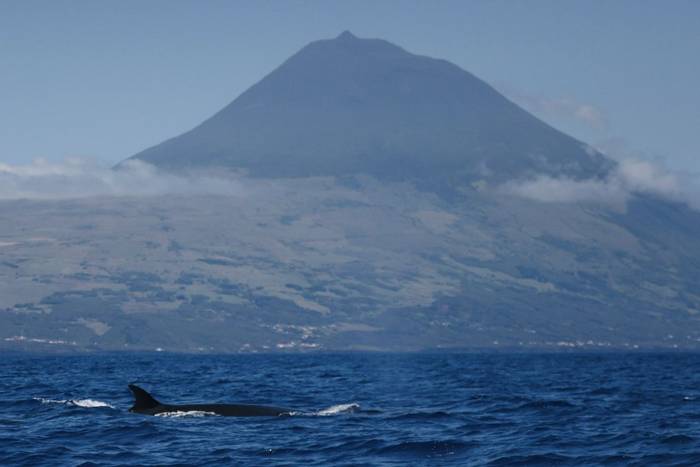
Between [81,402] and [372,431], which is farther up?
[81,402]

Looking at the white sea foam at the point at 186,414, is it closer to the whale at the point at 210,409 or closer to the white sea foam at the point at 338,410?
the whale at the point at 210,409

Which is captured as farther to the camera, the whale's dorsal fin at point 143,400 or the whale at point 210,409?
the whale's dorsal fin at point 143,400

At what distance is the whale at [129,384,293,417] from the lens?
45.8m

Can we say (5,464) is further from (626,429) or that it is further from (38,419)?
(626,429)

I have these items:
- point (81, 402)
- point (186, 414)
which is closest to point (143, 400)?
point (186, 414)

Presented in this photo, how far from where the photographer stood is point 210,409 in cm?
4634

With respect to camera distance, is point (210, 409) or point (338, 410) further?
point (338, 410)

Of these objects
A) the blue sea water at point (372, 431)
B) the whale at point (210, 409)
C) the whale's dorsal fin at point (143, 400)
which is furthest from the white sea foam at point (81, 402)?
the whale at point (210, 409)

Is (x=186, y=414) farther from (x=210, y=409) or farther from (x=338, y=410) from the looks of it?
(x=338, y=410)

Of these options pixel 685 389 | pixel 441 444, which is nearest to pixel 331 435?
pixel 441 444

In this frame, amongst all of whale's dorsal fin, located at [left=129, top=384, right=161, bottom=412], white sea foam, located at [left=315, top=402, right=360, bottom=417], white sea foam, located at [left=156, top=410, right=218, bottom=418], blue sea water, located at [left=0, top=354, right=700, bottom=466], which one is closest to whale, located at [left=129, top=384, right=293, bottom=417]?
whale's dorsal fin, located at [left=129, top=384, right=161, bottom=412]

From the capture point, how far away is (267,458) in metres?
34.2

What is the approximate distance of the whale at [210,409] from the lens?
45.8m

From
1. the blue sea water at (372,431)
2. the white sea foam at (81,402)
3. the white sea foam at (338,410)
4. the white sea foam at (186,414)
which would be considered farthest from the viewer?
the white sea foam at (81,402)
